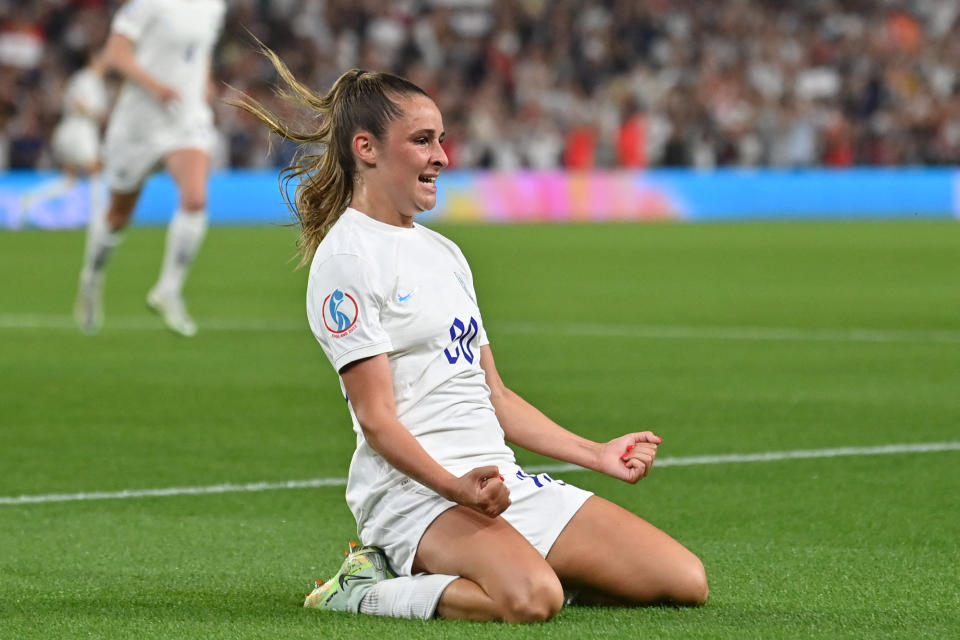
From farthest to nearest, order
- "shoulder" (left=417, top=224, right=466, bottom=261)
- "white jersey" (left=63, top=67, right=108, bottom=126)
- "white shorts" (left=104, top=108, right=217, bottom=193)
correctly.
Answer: "white jersey" (left=63, top=67, right=108, bottom=126), "white shorts" (left=104, top=108, right=217, bottom=193), "shoulder" (left=417, top=224, right=466, bottom=261)

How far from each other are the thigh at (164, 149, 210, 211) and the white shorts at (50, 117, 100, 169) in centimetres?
1345

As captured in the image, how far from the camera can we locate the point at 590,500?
459 cm

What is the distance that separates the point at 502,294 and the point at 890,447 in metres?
8.28

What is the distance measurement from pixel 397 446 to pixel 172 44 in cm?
809

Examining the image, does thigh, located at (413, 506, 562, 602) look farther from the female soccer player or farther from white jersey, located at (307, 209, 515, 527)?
white jersey, located at (307, 209, 515, 527)

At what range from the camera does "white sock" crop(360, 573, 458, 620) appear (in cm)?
431

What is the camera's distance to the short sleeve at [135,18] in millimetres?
11758

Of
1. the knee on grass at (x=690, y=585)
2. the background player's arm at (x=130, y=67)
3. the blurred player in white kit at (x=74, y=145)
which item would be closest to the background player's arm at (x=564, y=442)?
the knee on grass at (x=690, y=585)

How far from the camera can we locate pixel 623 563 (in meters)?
4.45

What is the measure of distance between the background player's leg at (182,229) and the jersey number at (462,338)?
6.93m

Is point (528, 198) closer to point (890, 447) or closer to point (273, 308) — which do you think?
point (273, 308)

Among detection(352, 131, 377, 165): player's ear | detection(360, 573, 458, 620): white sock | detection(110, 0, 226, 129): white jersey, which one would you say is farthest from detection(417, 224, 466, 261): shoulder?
detection(110, 0, 226, 129): white jersey

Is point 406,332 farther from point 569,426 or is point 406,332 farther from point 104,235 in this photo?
point 104,235

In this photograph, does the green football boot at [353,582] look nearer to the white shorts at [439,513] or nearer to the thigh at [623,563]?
the white shorts at [439,513]
